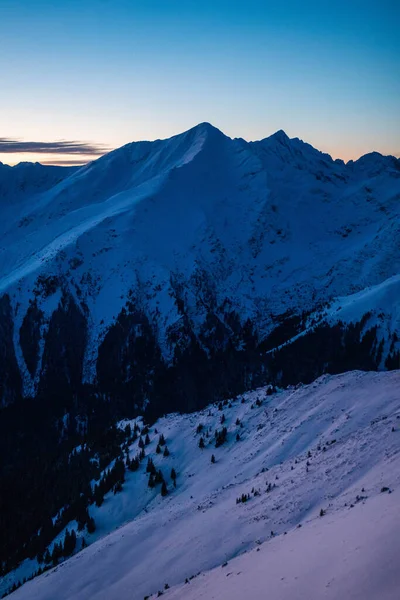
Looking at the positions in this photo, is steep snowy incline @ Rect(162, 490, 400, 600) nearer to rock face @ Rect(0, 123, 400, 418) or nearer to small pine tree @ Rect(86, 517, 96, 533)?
small pine tree @ Rect(86, 517, 96, 533)

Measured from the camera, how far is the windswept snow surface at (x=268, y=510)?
68.1 ft

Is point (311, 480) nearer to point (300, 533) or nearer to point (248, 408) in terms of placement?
point (300, 533)

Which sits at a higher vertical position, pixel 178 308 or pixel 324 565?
pixel 324 565

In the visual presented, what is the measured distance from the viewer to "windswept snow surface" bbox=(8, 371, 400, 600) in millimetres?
20766

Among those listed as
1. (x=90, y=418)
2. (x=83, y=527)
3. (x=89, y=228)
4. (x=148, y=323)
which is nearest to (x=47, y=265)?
(x=89, y=228)

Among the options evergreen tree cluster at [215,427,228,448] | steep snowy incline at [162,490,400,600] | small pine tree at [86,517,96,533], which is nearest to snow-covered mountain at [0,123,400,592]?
evergreen tree cluster at [215,427,228,448]

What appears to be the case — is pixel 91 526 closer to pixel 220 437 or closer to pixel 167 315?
pixel 220 437

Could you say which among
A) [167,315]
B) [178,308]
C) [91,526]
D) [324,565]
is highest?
[324,565]

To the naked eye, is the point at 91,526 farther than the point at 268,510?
Yes

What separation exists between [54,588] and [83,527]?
589 inches

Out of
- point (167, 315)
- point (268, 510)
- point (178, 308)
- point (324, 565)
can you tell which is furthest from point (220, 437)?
point (178, 308)

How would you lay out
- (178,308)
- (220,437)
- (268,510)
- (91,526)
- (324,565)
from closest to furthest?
(324,565)
(268,510)
(91,526)
(220,437)
(178,308)

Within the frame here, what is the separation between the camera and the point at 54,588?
4084 cm

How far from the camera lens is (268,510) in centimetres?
3678
